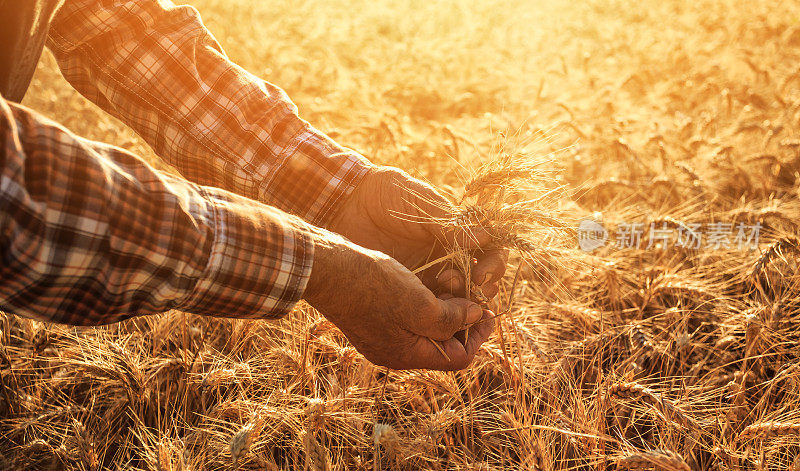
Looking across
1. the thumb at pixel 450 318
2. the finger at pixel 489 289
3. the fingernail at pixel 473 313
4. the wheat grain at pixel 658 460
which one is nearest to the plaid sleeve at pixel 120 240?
the thumb at pixel 450 318

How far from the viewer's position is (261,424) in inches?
52.1

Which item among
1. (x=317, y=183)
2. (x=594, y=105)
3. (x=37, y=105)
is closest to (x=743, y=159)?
(x=594, y=105)

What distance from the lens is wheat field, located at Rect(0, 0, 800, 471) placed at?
141 cm

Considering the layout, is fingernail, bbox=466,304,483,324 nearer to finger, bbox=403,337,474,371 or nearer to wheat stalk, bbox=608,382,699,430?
finger, bbox=403,337,474,371

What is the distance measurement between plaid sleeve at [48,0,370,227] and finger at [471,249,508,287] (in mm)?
445

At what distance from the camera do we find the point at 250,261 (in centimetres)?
109

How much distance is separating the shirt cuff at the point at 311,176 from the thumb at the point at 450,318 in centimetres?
48

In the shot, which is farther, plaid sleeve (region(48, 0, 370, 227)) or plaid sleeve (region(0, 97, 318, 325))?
plaid sleeve (region(48, 0, 370, 227))

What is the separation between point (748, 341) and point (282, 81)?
142 inches

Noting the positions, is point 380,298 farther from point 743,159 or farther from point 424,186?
point 743,159

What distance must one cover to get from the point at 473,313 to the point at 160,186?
0.79 meters

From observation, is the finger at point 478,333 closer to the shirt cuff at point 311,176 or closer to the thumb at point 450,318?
the thumb at point 450,318

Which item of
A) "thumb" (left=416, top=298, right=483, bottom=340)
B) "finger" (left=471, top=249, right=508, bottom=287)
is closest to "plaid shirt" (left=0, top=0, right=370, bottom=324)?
"thumb" (left=416, top=298, right=483, bottom=340)

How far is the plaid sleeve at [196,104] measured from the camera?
1.53 meters
